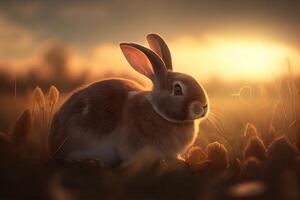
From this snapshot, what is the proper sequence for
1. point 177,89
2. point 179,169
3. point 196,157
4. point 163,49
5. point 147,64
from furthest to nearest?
point 163,49
point 147,64
point 177,89
point 196,157
point 179,169

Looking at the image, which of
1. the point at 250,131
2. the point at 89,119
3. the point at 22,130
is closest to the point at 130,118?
the point at 89,119

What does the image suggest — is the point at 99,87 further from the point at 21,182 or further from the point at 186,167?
the point at 21,182

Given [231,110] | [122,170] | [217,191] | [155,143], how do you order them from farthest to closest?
1. [231,110]
2. [155,143]
3. [122,170]
4. [217,191]

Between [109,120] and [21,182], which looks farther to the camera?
[109,120]

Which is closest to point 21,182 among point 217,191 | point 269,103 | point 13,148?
point 13,148

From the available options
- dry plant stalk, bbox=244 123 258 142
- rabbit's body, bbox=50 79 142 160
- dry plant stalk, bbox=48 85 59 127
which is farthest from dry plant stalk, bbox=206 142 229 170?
dry plant stalk, bbox=48 85 59 127

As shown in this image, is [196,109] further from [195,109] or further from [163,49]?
[163,49]

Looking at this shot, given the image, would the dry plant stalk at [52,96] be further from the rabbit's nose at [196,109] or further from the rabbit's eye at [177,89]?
the rabbit's nose at [196,109]

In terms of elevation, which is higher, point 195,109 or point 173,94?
point 173,94
